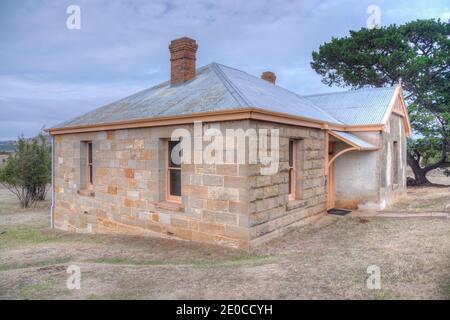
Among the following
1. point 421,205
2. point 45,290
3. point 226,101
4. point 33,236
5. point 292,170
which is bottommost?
point 33,236

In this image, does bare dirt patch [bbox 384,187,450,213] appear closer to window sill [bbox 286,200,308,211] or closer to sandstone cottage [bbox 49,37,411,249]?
sandstone cottage [bbox 49,37,411,249]

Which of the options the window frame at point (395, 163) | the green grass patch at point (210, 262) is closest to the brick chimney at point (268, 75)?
the window frame at point (395, 163)

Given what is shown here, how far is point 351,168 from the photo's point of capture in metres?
11.1

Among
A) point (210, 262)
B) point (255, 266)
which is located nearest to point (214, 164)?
point (210, 262)

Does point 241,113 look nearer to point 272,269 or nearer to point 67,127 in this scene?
point 272,269

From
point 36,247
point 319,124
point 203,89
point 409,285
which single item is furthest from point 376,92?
point 36,247

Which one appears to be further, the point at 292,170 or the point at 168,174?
the point at 292,170

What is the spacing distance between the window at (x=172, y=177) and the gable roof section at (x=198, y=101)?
0.88m

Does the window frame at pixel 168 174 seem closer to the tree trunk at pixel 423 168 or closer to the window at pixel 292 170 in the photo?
the window at pixel 292 170

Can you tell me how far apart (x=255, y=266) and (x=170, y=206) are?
3.14 meters

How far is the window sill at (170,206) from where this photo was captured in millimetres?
7779

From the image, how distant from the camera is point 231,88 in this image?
7.96 m

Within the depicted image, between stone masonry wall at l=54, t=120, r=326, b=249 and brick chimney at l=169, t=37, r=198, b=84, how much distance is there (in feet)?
9.45

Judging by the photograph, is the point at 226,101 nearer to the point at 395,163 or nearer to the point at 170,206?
the point at 170,206
